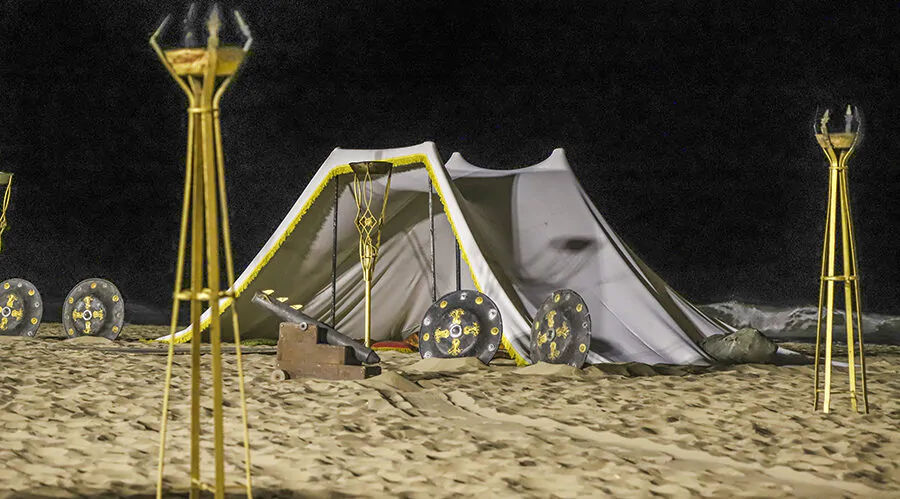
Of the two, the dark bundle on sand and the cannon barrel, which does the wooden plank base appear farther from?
the dark bundle on sand

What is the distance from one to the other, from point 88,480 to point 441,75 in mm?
7207

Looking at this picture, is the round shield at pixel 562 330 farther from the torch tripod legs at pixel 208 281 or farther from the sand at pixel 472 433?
the torch tripod legs at pixel 208 281

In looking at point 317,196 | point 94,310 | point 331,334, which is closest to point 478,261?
point 331,334

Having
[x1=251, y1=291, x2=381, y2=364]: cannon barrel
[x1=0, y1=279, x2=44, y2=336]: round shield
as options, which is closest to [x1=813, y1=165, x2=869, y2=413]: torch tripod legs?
[x1=251, y1=291, x2=381, y2=364]: cannon barrel

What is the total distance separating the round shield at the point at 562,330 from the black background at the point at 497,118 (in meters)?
3.52

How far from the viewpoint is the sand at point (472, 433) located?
310 cm

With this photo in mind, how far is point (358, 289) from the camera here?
24.8ft

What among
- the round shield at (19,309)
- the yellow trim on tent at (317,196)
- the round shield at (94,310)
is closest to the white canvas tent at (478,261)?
the yellow trim on tent at (317,196)

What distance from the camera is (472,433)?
12.9ft

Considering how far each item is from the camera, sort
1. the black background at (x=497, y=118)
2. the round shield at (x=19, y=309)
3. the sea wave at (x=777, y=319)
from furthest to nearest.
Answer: the sea wave at (x=777, y=319) < the black background at (x=497, y=118) < the round shield at (x=19, y=309)

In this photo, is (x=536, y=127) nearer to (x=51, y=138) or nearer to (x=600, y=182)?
(x=600, y=182)

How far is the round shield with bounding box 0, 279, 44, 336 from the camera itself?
7.73 meters

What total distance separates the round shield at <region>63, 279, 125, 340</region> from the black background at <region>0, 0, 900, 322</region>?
249cm

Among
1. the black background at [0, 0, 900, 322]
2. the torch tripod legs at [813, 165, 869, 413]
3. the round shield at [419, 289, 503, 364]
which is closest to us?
the torch tripod legs at [813, 165, 869, 413]
